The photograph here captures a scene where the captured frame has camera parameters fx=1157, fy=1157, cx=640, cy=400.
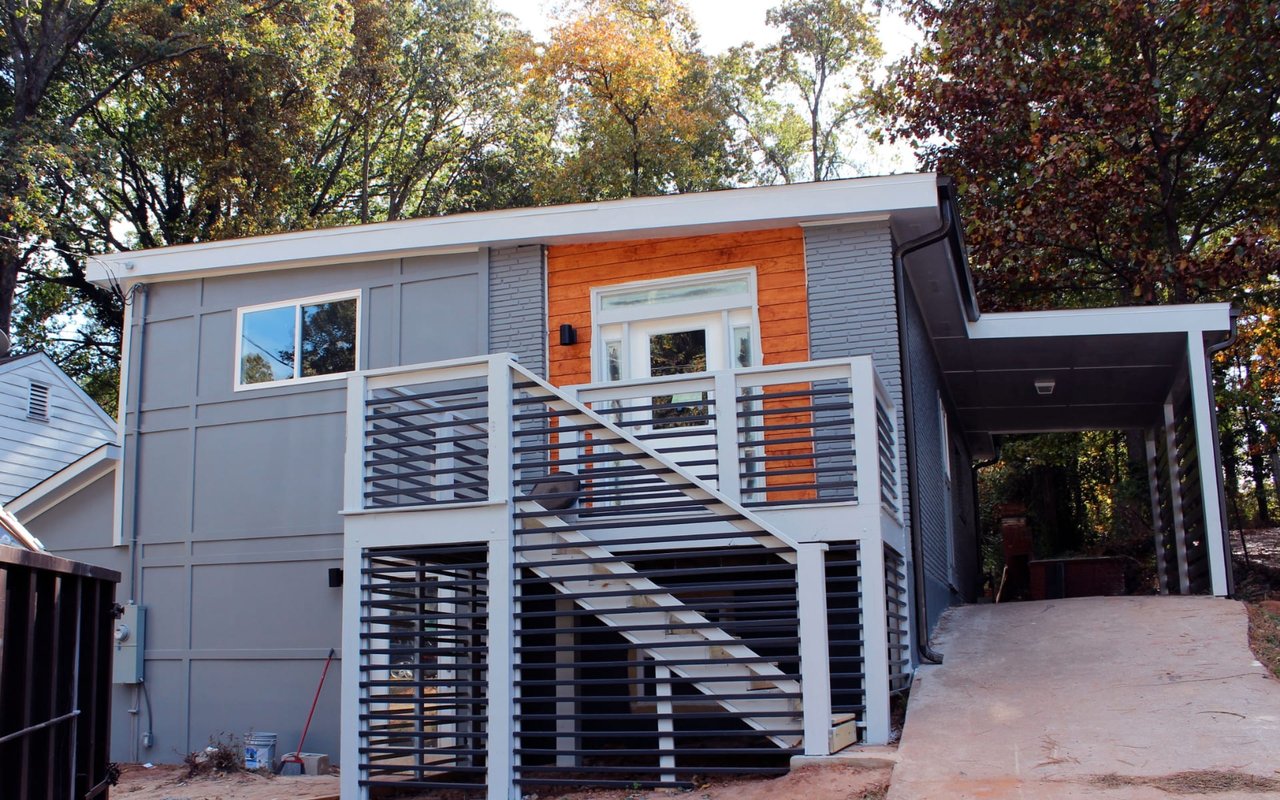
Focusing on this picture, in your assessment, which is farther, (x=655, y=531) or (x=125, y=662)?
(x=125, y=662)

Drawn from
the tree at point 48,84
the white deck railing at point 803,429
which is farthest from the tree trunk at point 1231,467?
the tree at point 48,84

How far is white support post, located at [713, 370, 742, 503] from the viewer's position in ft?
25.3

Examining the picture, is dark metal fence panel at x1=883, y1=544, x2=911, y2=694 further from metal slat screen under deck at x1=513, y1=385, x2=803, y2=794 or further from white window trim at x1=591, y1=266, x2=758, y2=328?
white window trim at x1=591, y1=266, x2=758, y2=328

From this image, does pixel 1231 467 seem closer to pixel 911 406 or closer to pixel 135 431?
pixel 911 406

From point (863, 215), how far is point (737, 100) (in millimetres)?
22296

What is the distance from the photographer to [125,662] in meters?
11.1

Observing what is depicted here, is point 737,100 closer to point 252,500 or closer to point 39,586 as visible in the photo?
point 252,500

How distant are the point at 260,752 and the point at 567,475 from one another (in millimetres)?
4653

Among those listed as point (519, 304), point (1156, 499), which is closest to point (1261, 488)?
point (1156, 499)

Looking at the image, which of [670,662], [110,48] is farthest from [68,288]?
[670,662]

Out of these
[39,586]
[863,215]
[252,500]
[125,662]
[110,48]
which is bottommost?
[125,662]

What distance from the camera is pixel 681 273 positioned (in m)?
9.93

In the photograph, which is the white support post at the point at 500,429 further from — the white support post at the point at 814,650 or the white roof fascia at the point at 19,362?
the white roof fascia at the point at 19,362

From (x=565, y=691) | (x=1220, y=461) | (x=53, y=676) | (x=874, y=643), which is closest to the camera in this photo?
(x=53, y=676)
